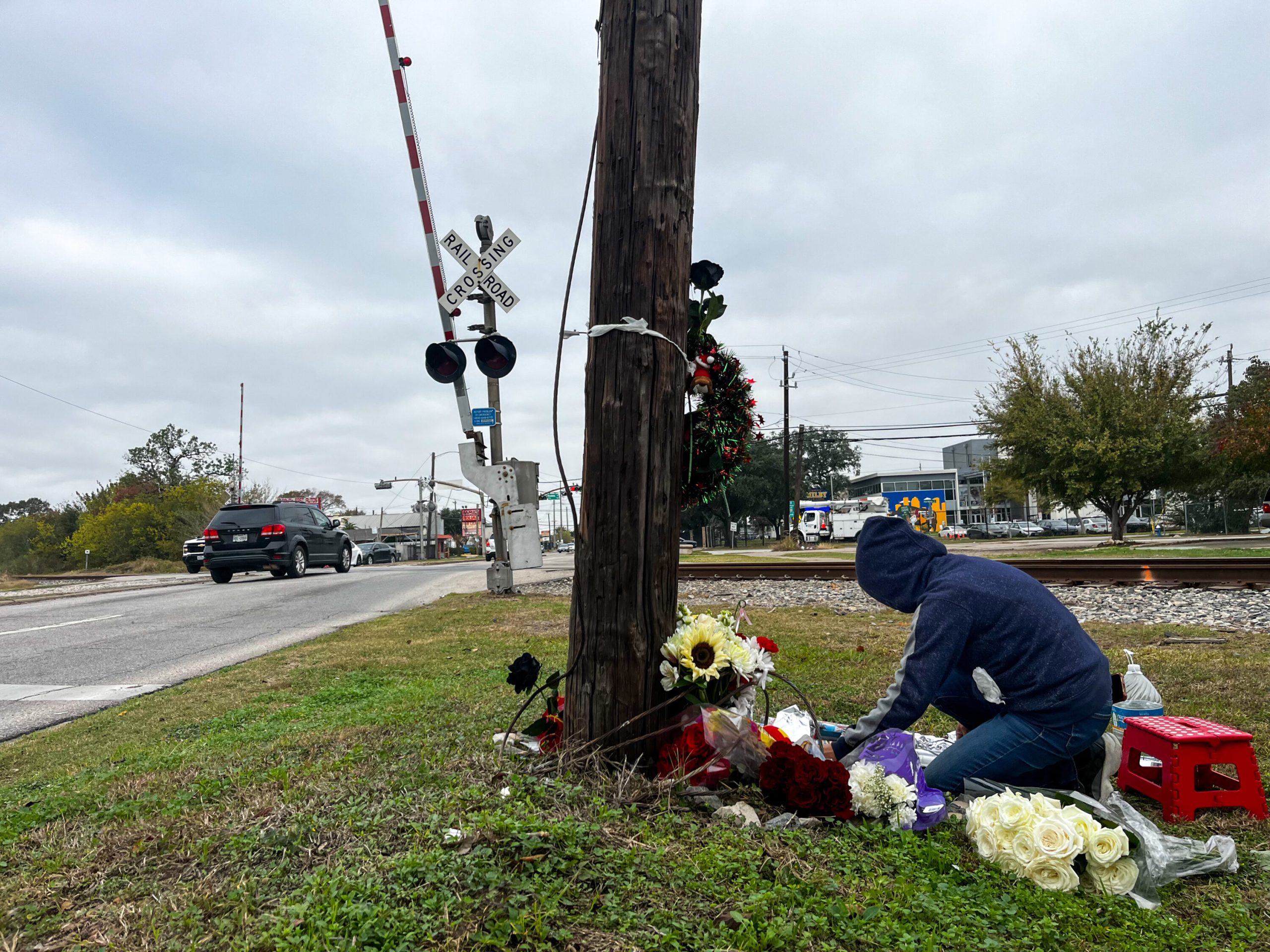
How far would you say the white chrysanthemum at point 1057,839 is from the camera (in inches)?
103

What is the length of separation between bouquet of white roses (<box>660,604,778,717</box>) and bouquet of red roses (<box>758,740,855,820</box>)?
0.40 metres

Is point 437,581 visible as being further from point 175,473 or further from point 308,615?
point 175,473

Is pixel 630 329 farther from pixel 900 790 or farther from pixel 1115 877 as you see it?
pixel 1115 877

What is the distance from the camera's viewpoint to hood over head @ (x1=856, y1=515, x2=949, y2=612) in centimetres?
338

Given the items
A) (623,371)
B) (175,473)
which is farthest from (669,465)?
(175,473)

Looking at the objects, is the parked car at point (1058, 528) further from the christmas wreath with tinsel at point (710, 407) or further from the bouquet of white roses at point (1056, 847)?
the bouquet of white roses at point (1056, 847)

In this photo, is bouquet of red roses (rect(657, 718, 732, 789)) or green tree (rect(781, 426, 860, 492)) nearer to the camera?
bouquet of red roses (rect(657, 718, 732, 789))

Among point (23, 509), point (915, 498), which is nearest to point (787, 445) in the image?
point (915, 498)

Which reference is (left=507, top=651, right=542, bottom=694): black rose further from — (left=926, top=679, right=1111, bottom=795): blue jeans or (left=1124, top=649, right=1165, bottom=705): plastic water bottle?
(left=1124, top=649, right=1165, bottom=705): plastic water bottle

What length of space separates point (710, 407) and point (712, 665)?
3.82 ft

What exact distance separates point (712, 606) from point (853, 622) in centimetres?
241

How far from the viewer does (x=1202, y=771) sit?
347cm

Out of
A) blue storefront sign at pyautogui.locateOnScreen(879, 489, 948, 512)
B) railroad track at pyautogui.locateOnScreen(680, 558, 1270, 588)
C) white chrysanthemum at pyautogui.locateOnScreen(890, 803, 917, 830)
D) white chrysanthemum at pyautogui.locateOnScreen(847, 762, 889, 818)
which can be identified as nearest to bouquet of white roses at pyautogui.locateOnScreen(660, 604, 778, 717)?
white chrysanthemum at pyautogui.locateOnScreen(847, 762, 889, 818)

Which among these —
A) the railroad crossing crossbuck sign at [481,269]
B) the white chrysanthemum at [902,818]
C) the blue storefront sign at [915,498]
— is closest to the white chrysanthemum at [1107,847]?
the white chrysanthemum at [902,818]
